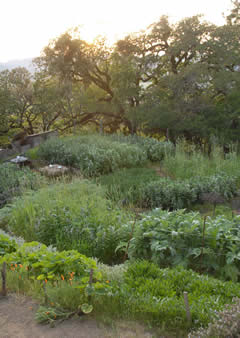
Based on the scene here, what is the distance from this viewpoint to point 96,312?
3.09 m

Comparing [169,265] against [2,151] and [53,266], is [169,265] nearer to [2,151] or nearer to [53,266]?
[53,266]

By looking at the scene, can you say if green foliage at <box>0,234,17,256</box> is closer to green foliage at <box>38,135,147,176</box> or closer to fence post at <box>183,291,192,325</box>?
fence post at <box>183,291,192,325</box>

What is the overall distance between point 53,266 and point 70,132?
17380 mm

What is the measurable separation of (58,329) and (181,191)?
500 cm

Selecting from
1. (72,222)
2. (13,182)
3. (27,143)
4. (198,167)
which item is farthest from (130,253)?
(27,143)

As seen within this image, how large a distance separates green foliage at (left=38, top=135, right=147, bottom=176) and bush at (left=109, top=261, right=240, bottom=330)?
6.11 meters

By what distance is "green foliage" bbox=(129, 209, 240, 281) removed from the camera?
13.2 ft

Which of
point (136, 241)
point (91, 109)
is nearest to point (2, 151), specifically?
point (91, 109)

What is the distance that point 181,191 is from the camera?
7.45 meters

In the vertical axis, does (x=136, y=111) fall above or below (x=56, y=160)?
above

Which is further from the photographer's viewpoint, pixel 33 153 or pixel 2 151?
pixel 2 151

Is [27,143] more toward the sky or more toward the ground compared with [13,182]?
more toward the ground

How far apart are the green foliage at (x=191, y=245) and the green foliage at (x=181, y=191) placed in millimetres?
2895

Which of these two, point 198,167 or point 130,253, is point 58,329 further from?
point 198,167
